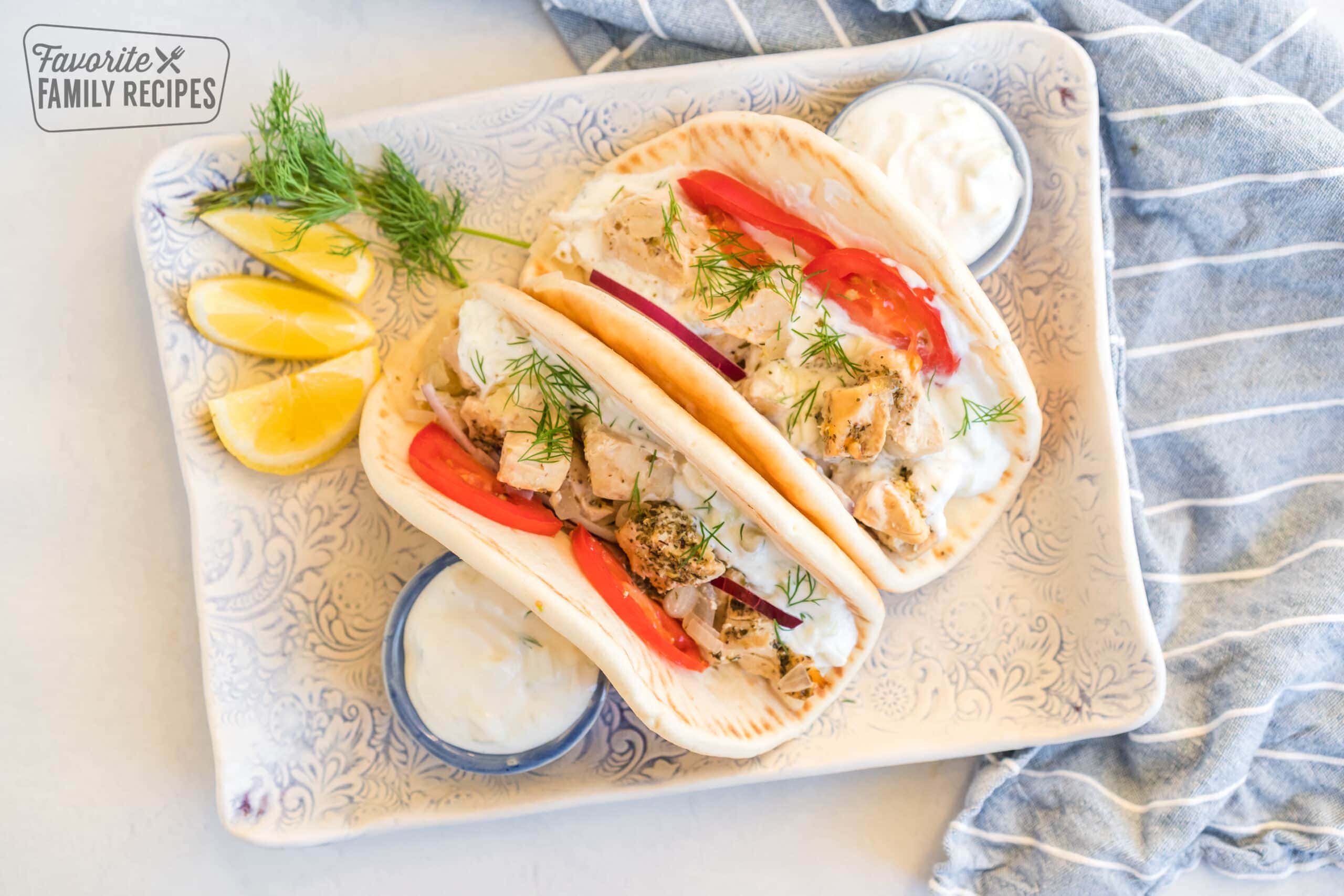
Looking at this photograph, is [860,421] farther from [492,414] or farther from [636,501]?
[492,414]

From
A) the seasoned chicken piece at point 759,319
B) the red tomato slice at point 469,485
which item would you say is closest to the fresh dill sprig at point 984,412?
the seasoned chicken piece at point 759,319

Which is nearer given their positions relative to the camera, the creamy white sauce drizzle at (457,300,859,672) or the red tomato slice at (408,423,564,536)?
the creamy white sauce drizzle at (457,300,859,672)

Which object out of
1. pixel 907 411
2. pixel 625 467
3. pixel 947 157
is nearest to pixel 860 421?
pixel 907 411

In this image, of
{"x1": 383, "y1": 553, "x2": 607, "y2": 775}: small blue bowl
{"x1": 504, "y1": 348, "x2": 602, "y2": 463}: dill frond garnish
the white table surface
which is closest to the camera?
{"x1": 504, "y1": 348, "x2": 602, "y2": 463}: dill frond garnish

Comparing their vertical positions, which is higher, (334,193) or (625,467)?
(334,193)

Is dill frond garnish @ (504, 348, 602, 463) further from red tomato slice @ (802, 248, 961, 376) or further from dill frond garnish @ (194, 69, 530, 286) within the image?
red tomato slice @ (802, 248, 961, 376)

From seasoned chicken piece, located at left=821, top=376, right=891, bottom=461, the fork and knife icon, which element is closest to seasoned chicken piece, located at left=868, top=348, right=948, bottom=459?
seasoned chicken piece, located at left=821, top=376, right=891, bottom=461
